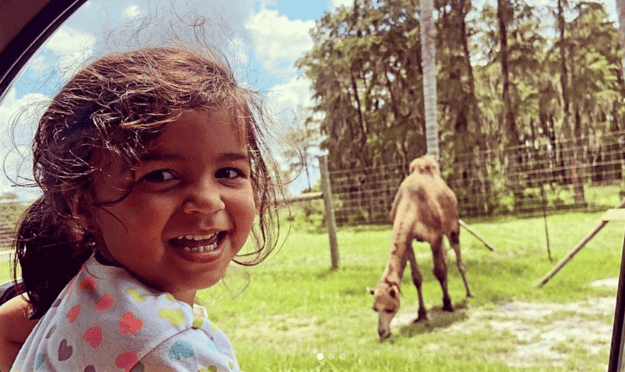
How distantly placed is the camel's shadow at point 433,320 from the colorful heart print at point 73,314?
2.63 metres

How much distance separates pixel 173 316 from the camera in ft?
1.30

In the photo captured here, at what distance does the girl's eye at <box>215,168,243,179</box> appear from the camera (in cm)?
47

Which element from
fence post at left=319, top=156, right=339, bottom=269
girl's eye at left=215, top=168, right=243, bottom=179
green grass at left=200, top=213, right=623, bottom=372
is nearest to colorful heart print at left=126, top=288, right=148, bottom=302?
girl's eye at left=215, top=168, right=243, bottom=179

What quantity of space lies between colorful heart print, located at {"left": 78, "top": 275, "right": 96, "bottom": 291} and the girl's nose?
0.08 m

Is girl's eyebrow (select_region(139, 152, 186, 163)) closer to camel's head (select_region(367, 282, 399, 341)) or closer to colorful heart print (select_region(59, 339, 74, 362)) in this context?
colorful heart print (select_region(59, 339, 74, 362))

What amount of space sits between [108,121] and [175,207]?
80 millimetres

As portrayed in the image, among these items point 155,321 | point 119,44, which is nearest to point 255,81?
point 119,44

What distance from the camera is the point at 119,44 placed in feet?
A: 1.80

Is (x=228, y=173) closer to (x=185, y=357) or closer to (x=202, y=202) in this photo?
(x=202, y=202)

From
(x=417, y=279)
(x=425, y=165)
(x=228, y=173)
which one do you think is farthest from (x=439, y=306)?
(x=228, y=173)

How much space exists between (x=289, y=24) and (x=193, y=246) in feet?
10.2

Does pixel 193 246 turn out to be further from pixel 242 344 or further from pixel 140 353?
pixel 242 344

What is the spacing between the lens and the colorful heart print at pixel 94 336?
393mm

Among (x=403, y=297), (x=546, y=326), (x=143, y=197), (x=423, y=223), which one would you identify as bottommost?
(x=546, y=326)
